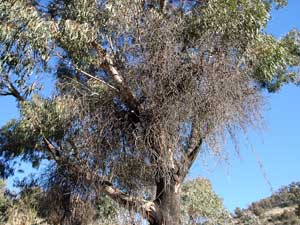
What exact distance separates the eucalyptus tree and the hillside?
17765 millimetres

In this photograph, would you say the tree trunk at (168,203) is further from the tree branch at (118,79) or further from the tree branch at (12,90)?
the tree branch at (12,90)

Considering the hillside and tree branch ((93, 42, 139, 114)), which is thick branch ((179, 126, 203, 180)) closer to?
tree branch ((93, 42, 139, 114))

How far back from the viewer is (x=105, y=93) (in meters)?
8.58

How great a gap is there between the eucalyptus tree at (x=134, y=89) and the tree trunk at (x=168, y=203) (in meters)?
0.02

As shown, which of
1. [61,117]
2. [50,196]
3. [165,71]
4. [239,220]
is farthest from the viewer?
[239,220]

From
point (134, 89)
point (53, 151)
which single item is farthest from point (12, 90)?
point (134, 89)

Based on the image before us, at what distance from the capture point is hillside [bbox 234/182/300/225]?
26441 millimetres

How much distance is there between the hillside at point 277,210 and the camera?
86.7 feet

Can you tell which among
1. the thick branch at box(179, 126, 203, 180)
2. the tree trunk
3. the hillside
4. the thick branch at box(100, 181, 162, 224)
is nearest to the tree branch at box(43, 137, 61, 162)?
the thick branch at box(100, 181, 162, 224)

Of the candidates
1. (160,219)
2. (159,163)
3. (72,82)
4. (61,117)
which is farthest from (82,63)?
(160,219)

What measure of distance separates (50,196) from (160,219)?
91.8 inches

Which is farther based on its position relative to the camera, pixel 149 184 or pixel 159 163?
pixel 149 184

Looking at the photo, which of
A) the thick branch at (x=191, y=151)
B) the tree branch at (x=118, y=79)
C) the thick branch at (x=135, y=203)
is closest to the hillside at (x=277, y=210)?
the thick branch at (x=191, y=151)

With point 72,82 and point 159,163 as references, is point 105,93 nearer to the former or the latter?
point 72,82
